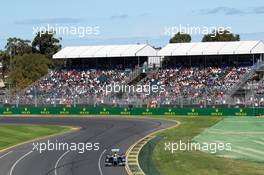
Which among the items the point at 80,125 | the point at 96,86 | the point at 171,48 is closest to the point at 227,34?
the point at 171,48

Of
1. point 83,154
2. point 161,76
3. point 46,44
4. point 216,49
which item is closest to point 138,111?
point 161,76

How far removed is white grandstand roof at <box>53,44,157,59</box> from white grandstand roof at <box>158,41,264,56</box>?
3989 millimetres

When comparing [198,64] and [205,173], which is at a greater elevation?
[198,64]

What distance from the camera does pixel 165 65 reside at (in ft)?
339

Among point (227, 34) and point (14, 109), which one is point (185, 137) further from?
point (227, 34)

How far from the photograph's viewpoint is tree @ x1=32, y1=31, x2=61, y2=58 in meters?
160

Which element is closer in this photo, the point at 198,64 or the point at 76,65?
the point at 198,64

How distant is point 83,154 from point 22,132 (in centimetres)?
1792

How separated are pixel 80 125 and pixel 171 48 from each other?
127ft

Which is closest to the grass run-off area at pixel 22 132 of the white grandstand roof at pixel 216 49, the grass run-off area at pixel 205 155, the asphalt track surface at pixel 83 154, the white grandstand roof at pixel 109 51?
Answer: the asphalt track surface at pixel 83 154

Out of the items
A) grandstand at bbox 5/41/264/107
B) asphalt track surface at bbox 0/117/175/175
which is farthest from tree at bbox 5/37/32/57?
asphalt track surface at bbox 0/117/175/175

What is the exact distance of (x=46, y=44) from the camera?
161m

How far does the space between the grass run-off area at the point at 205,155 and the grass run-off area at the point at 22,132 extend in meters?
12.2

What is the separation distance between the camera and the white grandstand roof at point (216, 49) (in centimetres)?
9562
